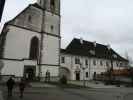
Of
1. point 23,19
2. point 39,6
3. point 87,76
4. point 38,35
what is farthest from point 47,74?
point 87,76

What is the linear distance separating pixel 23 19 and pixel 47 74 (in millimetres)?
10952

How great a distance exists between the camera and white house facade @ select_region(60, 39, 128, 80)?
43.9 m

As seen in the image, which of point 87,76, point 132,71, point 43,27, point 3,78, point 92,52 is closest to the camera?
point 3,78

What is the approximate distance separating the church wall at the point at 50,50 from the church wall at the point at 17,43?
3450 millimetres

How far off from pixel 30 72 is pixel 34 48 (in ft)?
14.6

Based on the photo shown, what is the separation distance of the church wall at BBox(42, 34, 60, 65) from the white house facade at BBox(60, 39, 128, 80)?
8.03 meters

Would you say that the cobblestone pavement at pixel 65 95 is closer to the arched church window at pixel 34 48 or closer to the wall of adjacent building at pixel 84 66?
the arched church window at pixel 34 48

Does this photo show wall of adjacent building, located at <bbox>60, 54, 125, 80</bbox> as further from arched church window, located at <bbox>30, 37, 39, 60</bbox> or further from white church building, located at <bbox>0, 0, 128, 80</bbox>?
arched church window, located at <bbox>30, 37, 39, 60</bbox>

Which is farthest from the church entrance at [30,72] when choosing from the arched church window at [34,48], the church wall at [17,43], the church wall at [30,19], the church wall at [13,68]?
the church wall at [30,19]

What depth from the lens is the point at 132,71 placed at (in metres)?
40.7

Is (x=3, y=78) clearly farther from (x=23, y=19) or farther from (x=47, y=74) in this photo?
(x=23, y=19)

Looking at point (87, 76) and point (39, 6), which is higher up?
point (39, 6)

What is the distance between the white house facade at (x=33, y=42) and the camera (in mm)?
28328

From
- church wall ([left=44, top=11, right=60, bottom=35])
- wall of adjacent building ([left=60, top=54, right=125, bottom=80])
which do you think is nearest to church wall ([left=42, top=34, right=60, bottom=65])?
church wall ([left=44, top=11, right=60, bottom=35])
